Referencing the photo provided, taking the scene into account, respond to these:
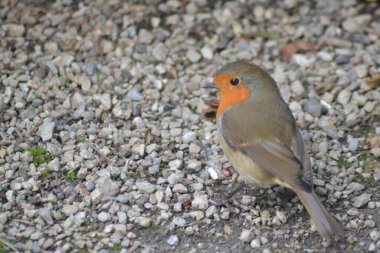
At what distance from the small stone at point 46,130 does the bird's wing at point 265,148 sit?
1136 mm

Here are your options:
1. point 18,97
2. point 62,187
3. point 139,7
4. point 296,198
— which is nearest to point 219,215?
point 296,198

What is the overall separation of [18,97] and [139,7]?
150 cm

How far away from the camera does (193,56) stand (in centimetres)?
557

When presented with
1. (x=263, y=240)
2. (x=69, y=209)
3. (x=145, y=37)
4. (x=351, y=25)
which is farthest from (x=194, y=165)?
(x=351, y=25)

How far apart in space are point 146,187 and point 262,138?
783mm

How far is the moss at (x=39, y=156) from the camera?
448 centimetres

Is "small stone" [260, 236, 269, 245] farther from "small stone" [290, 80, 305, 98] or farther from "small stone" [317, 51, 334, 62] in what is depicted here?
"small stone" [317, 51, 334, 62]

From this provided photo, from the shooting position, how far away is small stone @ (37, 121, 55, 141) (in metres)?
4.65

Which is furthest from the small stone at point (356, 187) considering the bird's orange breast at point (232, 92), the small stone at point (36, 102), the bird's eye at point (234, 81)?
the small stone at point (36, 102)

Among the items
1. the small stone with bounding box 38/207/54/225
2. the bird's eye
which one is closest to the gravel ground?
the small stone with bounding box 38/207/54/225

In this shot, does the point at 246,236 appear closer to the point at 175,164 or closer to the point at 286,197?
the point at 286,197

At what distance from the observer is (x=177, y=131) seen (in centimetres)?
489

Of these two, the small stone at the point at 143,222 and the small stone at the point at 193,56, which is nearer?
the small stone at the point at 143,222

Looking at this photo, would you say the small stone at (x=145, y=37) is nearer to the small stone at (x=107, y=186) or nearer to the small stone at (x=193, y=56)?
the small stone at (x=193, y=56)
